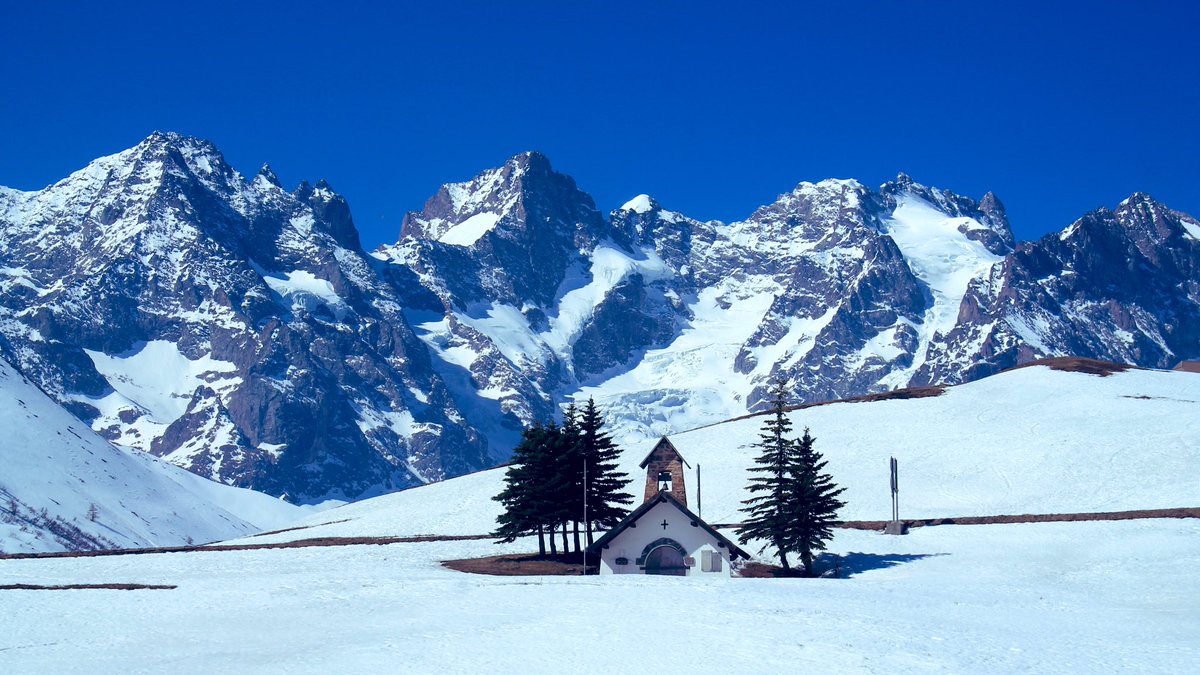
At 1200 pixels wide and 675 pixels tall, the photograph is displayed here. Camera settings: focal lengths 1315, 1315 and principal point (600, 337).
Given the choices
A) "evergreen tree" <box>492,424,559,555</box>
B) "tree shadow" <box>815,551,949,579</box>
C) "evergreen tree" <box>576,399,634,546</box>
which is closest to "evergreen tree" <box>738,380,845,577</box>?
"tree shadow" <box>815,551,949,579</box>

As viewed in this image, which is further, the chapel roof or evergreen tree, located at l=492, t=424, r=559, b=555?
evergreen tree, located at l=492, t=424, r=559, b=555

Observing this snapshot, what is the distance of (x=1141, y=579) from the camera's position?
53.1m

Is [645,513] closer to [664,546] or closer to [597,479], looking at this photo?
[664,546]

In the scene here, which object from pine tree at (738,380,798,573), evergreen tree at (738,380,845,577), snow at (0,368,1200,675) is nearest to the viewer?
snow at (0,368,1200,675)

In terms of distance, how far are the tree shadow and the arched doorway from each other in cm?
651

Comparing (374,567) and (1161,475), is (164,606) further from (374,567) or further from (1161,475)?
(1161,475)

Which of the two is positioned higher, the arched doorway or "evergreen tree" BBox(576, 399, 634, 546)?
"evergreen tree" BBox(576, 399, 634, 546)

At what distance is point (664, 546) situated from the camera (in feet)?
192

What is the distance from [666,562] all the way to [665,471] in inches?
197

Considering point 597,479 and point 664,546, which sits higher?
point 597,479

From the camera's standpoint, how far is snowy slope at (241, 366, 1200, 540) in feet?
267

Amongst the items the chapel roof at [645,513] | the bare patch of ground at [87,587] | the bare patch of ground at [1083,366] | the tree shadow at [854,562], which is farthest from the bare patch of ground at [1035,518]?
the bare patch of ground at [1083,366]

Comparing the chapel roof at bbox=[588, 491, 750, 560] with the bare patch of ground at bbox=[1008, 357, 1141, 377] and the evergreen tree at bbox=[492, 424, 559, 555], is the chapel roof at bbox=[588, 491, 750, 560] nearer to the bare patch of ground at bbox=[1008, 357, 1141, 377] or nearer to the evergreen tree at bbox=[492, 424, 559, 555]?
the evergreen tree at bbox=[492, 424, 559, 555]

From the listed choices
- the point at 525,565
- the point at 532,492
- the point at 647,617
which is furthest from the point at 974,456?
the point at 647,617
